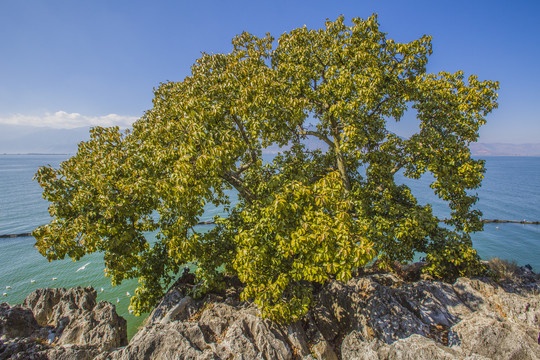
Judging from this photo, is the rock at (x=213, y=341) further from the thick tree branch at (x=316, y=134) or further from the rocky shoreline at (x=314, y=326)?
the thick tree branch at (x=316, y=134)

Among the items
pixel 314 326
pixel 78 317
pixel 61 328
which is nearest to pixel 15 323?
pixel 61 328

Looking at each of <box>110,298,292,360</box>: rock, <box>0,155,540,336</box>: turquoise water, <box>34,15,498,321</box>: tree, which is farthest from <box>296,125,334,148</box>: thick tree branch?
<box>0,155,540,336</box>: turquoise water

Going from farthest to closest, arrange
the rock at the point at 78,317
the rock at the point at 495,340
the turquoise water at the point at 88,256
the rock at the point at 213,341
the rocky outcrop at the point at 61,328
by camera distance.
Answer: the turquoise water at the point at 88,256 < the rock at the point at 78,317 < the rocky outcrop at the point at 61,328 < the rock at the point at 213,341 < the rock at the point at 495,340

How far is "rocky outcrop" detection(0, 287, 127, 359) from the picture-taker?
8766 millimetres

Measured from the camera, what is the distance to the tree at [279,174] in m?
8.33

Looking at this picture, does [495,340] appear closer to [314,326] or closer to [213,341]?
[314,326]

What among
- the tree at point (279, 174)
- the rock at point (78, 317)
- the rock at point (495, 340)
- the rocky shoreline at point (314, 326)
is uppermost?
the tree at point (279, 174)

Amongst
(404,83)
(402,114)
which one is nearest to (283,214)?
(402,114)

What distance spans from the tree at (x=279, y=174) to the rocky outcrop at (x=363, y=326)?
1.12 metres

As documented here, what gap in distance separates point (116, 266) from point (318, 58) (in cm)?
1499

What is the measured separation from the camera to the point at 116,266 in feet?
33.5

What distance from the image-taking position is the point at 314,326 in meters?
10.7

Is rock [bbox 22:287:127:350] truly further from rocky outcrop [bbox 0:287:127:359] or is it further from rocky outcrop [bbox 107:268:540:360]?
rocky outcrop [bbox 107:268:540:360]

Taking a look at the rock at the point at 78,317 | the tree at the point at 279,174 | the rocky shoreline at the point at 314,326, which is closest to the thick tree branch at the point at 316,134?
the tree at the point at 279,174
